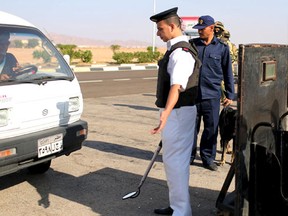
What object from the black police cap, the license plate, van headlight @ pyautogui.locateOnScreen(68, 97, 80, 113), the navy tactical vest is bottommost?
the license plate

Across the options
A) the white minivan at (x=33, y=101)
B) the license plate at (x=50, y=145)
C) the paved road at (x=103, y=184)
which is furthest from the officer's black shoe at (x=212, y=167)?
the license plate at (x=50, y=145)

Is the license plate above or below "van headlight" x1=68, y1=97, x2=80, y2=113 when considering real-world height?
below

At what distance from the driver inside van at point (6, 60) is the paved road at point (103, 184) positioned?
127 centimetres

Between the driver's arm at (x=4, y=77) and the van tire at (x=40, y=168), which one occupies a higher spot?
the driver's arm at (x=4, y=77)

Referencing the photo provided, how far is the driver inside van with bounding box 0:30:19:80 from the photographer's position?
4.10 metres

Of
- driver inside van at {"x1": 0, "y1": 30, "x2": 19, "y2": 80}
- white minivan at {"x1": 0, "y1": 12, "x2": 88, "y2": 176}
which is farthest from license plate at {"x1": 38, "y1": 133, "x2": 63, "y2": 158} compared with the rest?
driver inside van at {"x1": 0, "y1": 30, "x2": 19, "y2": 80}

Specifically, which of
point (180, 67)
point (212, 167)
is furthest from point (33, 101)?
point (212, 167)

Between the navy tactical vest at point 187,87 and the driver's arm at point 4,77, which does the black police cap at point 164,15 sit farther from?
the driver's arm at point 4,77

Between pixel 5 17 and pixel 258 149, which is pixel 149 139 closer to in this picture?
pixel 5 17

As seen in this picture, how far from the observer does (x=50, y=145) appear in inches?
159

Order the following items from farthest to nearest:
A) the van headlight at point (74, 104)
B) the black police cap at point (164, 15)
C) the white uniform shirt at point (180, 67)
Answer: the van headlight at point (74, 104), the black police cap at point (164, 15), the white uniform shirt at point (180, 67)

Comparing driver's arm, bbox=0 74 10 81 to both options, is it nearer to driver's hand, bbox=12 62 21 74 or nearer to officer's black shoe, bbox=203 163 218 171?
driver's hand, bbox=12 62 21 74

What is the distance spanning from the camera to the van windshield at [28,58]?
419 centimetres

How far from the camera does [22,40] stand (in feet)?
15.1
